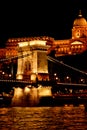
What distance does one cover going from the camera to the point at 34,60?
1921 inches

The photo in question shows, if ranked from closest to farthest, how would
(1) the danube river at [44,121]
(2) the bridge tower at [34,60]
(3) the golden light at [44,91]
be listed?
(1) the danube river at [44,121], (3) the golden light at [44,91], (2) the bridge tower at [34,60]

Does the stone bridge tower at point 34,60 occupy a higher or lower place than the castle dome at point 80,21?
lower

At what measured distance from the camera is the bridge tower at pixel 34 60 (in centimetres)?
4850

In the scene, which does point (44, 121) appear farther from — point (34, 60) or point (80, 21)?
point (80, 21)

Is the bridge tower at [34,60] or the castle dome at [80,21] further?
Result: the castle dome at [80,21]

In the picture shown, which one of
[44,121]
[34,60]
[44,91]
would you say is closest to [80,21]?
[34,60]

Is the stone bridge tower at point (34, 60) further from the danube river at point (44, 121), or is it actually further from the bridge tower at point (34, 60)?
the danube river at point (44, 121)

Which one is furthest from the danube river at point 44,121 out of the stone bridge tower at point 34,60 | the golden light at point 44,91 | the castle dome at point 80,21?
the castle dome at point 80,21

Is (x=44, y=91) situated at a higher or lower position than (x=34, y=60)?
lower

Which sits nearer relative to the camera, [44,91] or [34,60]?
[44,91]

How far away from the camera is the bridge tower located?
4850 cm

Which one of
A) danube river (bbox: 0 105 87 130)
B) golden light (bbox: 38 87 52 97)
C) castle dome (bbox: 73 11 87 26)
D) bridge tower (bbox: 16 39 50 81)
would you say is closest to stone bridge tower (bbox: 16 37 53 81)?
bridge tower (bbox: 16 39 50 81)

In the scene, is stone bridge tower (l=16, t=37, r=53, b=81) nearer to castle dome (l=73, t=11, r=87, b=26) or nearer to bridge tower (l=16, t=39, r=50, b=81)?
bridge tower (l=16, t=39, r=50, b=81)

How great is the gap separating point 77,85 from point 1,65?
37.5 metres
